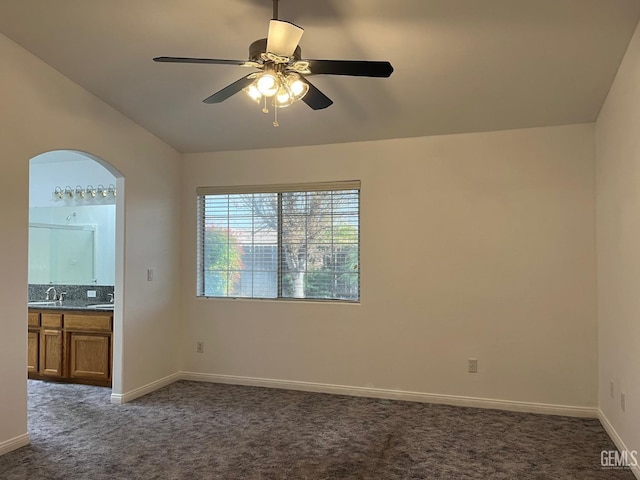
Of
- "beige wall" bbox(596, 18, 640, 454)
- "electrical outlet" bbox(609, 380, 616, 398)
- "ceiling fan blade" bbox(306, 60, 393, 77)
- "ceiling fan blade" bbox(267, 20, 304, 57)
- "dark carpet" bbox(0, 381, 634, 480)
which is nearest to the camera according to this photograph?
"ceiling fan blade" bbox(267, 20, 304, 57)

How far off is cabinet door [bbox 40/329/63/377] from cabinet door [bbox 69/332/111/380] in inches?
4.9

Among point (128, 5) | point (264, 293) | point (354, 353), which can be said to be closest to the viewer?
point (128, 5)

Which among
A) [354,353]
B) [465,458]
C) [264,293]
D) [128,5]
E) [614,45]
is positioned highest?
[128,5]

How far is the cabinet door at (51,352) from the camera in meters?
4.69

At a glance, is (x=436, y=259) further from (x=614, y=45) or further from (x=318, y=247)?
(x=614, y=45)

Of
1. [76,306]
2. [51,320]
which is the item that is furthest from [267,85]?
[51,320]

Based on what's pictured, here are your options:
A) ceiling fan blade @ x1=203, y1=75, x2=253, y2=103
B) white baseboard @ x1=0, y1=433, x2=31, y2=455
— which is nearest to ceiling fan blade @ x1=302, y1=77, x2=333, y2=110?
ceiling fan blade @ x1=203, y1=75, x2=253, y2=103

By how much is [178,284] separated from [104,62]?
2298mm

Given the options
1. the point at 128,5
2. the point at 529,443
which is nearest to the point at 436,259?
the point at 529,443

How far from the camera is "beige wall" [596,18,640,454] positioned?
2748 millimetres

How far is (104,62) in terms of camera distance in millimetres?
3393

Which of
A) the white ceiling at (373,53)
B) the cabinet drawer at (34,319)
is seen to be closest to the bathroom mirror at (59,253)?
the cabinet drawer at (34,319)

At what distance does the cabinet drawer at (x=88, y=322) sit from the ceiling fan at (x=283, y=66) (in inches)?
110

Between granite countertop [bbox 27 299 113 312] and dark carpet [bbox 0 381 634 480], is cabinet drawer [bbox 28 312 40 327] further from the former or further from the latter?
dark carpet [bbox 0 381 634 480]
